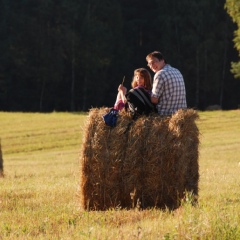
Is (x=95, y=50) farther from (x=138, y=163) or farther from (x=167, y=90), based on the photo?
(x=138, y=163)

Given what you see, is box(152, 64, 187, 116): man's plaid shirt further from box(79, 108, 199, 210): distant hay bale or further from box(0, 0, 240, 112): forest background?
box(0, 0, 240, 112): forest background

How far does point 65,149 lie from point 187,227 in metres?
23.7

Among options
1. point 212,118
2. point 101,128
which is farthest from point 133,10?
point 101,128

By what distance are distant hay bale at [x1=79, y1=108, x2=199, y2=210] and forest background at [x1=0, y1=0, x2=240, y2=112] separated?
48.4 metres

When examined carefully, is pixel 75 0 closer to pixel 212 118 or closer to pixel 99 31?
pixel 99 31

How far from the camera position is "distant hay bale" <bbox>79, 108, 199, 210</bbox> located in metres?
9.09

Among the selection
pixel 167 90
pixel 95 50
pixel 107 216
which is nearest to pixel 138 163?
pixel 107 216

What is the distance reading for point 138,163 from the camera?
910 centimetres

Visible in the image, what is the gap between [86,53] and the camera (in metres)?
58.3

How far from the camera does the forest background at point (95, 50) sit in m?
57.8

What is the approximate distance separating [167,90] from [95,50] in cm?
4885

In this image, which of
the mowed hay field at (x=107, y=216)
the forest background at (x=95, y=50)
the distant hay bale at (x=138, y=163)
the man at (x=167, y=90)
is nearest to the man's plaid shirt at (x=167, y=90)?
A: the man at (x=167, y=90)

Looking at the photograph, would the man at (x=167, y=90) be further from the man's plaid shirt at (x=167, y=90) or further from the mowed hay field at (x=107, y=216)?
the mowed hay field at (x=107, y=216)

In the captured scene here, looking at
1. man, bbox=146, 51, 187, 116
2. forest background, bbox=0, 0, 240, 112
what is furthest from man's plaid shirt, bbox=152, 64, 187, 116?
forest background, bbox=0, 0, 240, 112
